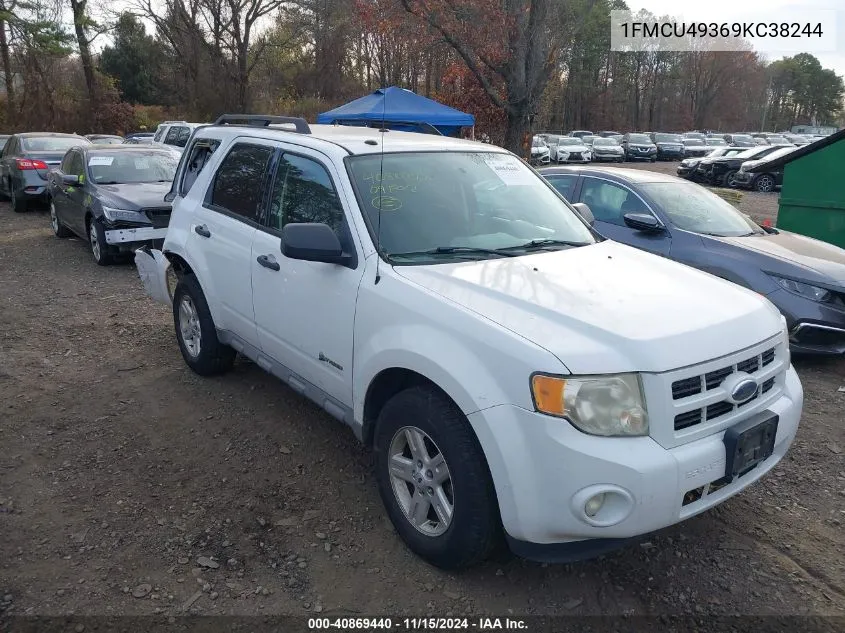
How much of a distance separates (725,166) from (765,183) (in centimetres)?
211

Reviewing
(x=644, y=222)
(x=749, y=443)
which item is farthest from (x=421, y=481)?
(x=644, y=222)

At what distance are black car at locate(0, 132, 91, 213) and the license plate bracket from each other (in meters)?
14.5

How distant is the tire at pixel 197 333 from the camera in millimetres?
4844

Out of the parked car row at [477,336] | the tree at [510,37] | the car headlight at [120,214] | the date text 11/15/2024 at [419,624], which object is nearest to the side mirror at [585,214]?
the parked car row at [477,336]

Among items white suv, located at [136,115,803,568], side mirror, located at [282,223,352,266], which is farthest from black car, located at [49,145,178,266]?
side mirror, located at [282,223,352,266]

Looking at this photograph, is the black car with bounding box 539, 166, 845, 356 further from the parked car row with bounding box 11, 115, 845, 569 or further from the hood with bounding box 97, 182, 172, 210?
the hood with bounding box 97, 182, 172, 210

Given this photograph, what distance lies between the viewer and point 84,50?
3177cm

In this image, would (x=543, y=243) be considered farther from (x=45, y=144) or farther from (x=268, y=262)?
(x=45, y=144)

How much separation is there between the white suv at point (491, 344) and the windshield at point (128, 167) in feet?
19.6

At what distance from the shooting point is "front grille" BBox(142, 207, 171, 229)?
8.74 metres

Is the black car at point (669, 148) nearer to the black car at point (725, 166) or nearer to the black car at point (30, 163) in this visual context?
the black car at point (725, 166)

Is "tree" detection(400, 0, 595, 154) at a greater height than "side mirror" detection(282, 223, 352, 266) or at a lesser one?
greater

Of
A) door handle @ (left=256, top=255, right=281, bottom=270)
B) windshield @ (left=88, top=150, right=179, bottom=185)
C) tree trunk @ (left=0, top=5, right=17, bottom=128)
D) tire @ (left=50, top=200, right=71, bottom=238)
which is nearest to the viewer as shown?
door handle @ (left=256, top=255, right=281, bottom=270)

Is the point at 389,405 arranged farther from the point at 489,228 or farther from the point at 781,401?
the point at 781,401
